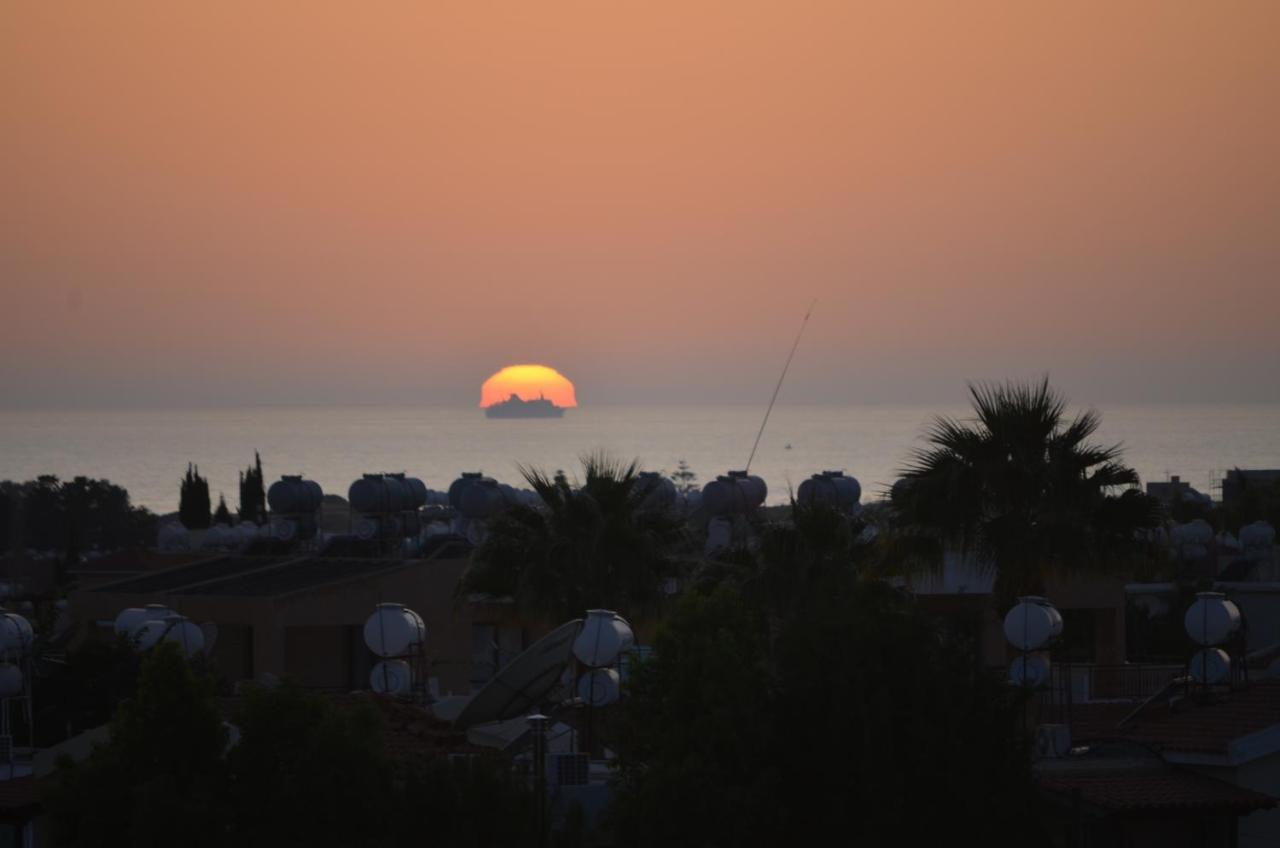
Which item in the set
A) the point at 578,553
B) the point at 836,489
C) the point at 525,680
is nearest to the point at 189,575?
the point at 836,489

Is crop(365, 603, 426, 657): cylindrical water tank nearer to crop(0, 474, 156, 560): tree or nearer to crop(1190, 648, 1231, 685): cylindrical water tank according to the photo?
crop(1190, 648, 1231, 685): cylindrical water tank

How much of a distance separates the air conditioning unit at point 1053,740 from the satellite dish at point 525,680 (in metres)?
5.20

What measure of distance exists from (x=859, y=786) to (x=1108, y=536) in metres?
8.98

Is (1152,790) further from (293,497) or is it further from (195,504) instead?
(195,504)

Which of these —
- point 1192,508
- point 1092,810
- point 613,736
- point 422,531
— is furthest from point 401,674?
point 1192,508

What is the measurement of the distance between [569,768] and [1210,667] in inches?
312

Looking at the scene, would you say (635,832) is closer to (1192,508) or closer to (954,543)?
(954,543)

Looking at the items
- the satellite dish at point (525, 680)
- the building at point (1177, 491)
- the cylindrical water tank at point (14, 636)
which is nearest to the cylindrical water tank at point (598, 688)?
the satellite dish at point (525, 680)

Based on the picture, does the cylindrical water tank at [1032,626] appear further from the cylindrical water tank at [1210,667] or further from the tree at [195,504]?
the tree at [195,504]

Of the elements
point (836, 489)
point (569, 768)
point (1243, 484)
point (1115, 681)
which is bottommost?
point (569, 768)

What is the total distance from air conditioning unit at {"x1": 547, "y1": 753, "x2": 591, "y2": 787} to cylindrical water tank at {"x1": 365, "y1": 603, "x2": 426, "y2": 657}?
4.19m

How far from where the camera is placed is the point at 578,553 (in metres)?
26.7

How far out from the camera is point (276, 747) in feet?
Result: 53.1

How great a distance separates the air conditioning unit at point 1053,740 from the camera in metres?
21.1
